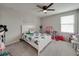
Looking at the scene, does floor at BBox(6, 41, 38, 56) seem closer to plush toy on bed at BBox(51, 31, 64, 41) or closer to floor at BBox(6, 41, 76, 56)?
floor at BBox(6, 41, 76, 56)

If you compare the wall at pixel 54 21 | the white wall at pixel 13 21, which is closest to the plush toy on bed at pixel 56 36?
the wall at pixel 54 21

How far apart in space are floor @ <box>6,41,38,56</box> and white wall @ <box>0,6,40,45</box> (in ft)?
0.46

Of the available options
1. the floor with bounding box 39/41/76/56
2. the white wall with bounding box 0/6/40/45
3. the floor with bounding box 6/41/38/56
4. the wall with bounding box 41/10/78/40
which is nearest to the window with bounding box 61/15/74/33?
the wall with bounding box 41/10/78/40

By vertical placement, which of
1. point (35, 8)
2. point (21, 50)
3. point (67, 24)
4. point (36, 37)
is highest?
point (35, 8)

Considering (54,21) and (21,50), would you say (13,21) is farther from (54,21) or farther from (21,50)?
(54,21)

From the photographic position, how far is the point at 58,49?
1.98 m

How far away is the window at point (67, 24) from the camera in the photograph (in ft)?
5.74

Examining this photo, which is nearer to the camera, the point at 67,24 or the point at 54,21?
the point at 67,24

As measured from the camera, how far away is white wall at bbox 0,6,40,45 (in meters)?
1.75

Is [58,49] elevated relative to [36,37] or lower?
lower

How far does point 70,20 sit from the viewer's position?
1774 millimetres

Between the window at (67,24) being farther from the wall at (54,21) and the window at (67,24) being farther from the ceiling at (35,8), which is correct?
the ceiling at (35,8)

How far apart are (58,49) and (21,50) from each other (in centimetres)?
100

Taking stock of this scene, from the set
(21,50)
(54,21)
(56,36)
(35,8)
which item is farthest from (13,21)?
(56,36)
